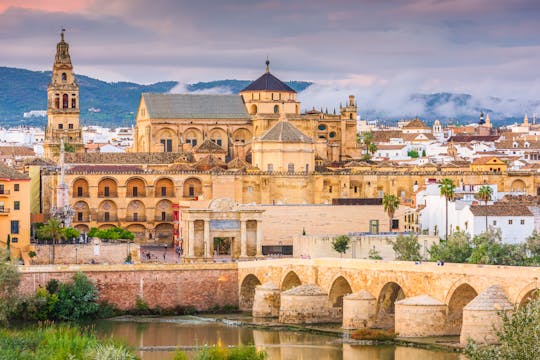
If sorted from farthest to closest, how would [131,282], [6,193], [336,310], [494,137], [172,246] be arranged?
[494,137]
[172,246]
[6,193]
[131,282]
[336,310]

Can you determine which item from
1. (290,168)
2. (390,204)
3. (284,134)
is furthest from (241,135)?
(390,204)

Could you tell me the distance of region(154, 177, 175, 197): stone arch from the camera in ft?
356

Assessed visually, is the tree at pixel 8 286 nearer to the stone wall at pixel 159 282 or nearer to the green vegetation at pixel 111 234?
the stone wall at pixel 159 282

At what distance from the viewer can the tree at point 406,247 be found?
7906cm

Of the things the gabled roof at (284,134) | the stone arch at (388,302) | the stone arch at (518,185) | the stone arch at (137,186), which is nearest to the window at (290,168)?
the gabled roof at (284,134)

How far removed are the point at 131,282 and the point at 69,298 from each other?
4001 mm

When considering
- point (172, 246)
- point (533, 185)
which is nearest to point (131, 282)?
point (172, 246)

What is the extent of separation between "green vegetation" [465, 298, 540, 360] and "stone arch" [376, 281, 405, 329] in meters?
24.1

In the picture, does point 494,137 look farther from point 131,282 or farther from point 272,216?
point 131,282

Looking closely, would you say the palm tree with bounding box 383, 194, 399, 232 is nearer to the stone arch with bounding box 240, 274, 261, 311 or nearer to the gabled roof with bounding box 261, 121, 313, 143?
the gabled roof with bounding box 261, 121, 313, 143

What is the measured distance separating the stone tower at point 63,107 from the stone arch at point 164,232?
767 inches

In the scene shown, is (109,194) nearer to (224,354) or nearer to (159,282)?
(159,282)

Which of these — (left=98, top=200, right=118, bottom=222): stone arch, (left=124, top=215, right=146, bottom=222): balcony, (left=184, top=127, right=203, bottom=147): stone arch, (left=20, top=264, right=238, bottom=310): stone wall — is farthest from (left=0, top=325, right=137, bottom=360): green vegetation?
(left=184, top=127, right=203, bottom=147): stone arch

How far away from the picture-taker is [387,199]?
310 ft
